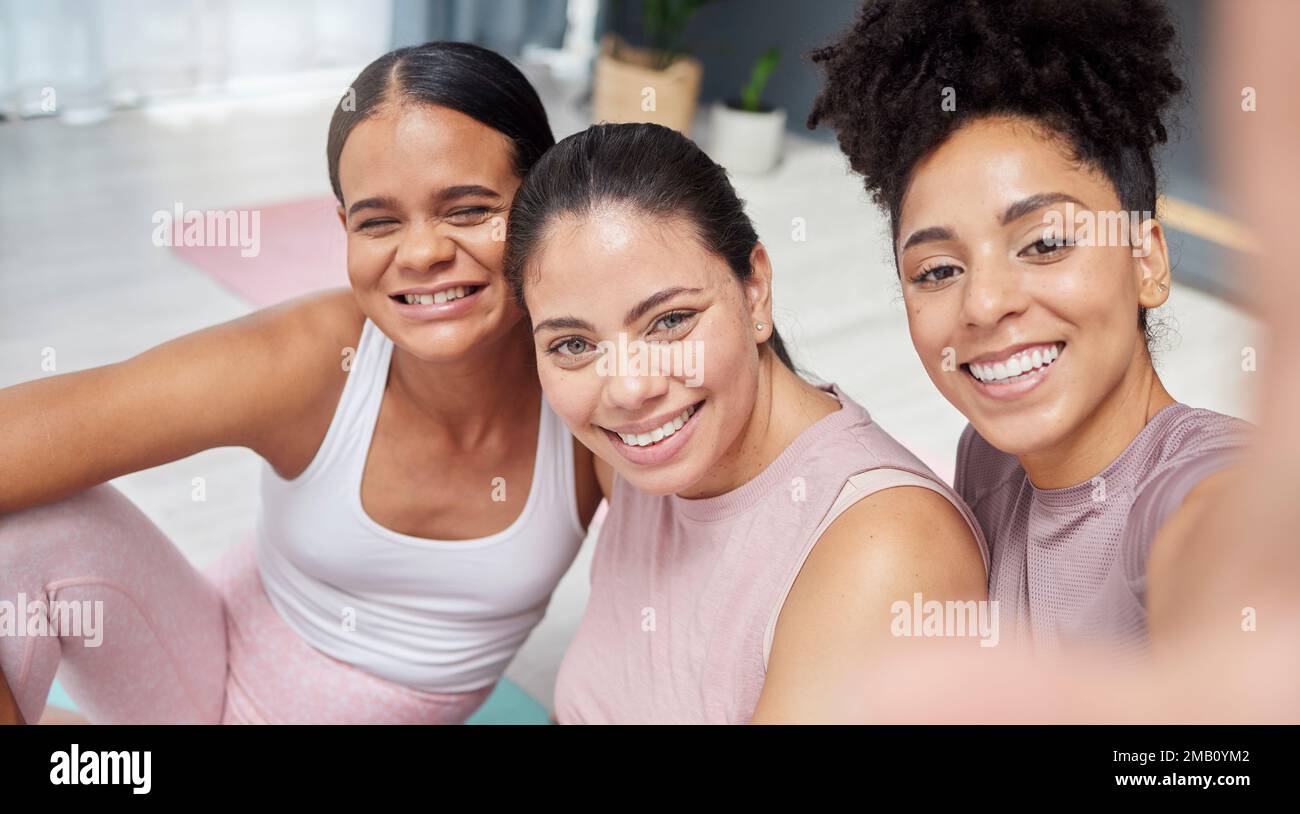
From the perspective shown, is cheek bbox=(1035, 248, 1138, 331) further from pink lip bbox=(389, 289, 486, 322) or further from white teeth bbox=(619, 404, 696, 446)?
pink lip bbox=(389, 289, 486, 322)

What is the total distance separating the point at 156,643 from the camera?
1.63m

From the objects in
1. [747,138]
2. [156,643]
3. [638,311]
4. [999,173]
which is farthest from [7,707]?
[747,138]

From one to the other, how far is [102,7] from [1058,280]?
4390mm

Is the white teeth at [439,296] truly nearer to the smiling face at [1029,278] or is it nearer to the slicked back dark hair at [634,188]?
the slicked back dark hair at [634,188]

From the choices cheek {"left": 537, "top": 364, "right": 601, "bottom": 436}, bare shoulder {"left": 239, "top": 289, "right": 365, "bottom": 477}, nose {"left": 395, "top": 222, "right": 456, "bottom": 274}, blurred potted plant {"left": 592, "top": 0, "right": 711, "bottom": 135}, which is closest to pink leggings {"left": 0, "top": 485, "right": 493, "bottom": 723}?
bare shoulder {"left": 239, "top": 289, "right": 365, "bottom": 477}

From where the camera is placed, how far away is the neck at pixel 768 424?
1.34 meters

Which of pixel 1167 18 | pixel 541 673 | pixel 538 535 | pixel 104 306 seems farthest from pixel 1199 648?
pixel 104 306

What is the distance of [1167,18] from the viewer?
1.22m

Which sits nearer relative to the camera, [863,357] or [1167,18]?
[1167,18]

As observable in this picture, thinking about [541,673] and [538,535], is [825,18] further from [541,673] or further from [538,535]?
[538,535]

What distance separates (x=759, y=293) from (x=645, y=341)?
6.5 inches

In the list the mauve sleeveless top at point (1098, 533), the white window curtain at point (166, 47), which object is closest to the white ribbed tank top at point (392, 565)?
the mauve sleeveless top at point (1098, 533)

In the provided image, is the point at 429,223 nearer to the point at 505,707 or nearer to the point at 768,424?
the point at 768,424
